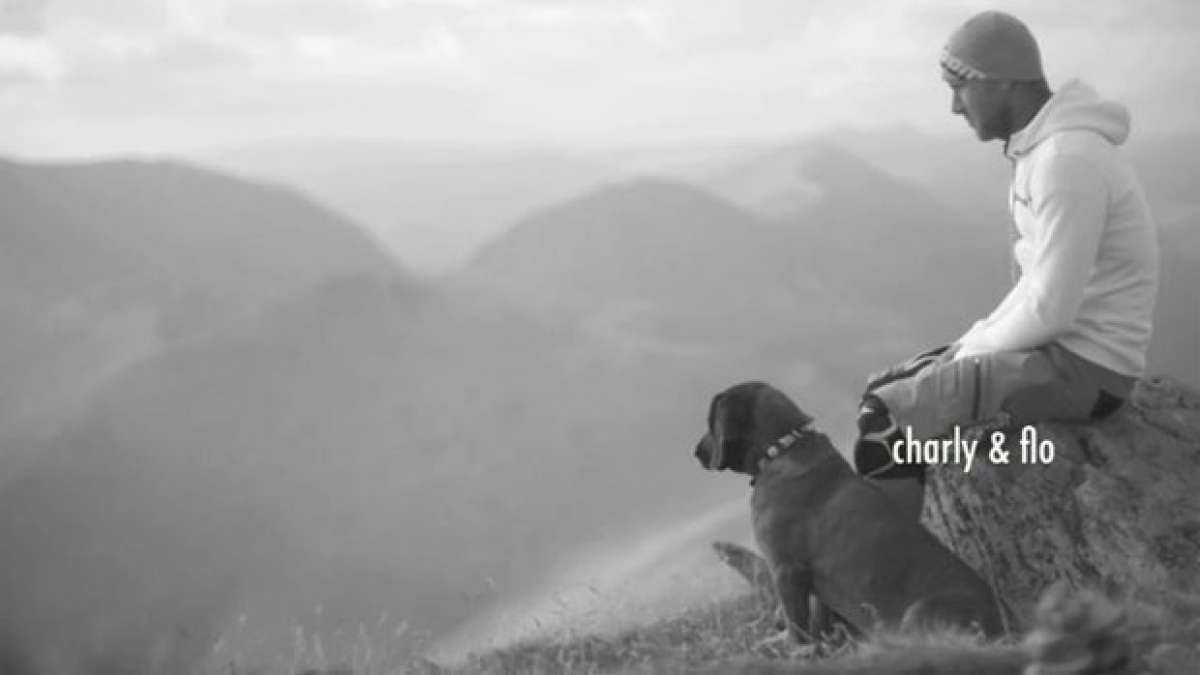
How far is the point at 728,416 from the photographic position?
263 inches

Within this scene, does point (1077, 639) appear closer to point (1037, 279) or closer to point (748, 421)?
point (1037, 279)

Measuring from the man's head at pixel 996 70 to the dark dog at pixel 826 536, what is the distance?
184cm

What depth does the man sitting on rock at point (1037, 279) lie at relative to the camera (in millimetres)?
5852

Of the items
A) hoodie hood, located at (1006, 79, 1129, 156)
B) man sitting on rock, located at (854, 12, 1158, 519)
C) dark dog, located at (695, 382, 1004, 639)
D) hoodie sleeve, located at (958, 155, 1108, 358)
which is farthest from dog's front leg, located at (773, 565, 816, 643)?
hoodie hood, located at (1006, 79, 1129, 156)

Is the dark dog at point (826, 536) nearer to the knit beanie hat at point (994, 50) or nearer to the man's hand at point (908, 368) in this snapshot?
the man's hand at point (908, 368)

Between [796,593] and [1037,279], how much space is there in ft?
6.71

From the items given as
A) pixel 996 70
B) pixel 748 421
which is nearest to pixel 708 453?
pixel 748 421

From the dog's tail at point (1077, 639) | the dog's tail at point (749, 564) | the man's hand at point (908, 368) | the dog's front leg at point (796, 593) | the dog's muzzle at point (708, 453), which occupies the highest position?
the man's hand at point (908, 368)

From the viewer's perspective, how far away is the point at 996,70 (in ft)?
20.1

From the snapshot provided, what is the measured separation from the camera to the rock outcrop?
6867mm

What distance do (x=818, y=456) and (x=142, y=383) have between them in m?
20.0

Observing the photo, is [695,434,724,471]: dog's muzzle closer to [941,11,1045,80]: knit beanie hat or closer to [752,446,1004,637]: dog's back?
[752,446,1004,637]: dog's back

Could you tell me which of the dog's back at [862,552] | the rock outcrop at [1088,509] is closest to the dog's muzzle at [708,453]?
the dog's back at [862,552]

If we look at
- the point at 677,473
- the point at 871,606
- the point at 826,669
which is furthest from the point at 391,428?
the point at 826,669
